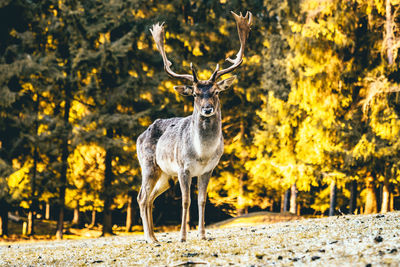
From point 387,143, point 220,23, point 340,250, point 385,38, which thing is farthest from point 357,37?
point 340,250

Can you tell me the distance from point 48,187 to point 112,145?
3.13 meters

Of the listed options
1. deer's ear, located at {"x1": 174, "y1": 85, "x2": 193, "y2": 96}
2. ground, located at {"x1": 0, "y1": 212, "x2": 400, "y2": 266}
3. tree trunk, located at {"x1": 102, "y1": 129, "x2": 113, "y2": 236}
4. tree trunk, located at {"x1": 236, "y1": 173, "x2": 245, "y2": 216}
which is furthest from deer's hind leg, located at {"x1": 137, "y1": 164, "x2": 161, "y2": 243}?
tree trunk, located at {"x1": 236, "y1": 173, "x2": 245, "y2": 216}

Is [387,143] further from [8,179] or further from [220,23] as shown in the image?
[8,179]

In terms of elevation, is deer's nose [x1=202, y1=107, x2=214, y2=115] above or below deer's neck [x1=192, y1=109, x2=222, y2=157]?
above

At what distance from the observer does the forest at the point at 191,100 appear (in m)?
14.7

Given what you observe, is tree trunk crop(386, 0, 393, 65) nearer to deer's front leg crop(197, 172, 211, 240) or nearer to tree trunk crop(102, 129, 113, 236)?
deer's front leg crop(197, 172, 211, 240)

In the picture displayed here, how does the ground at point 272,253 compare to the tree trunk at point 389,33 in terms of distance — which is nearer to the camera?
the ground at point 272,253

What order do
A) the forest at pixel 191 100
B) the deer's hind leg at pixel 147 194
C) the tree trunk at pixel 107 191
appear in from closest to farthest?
the deer's hind leg at pixel 147 194 → the forest at pixel 191 100 → the tree trunk at pixel 107 191

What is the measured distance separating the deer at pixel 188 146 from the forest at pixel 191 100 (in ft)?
26.1

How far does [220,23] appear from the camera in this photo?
20.0m

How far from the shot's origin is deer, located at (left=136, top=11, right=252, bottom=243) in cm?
646

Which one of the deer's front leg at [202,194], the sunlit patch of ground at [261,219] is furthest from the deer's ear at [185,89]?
the sunlit patch of ground at [261,219]

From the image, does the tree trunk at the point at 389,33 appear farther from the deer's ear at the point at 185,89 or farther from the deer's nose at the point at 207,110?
the deer's nose at the point at 207,110

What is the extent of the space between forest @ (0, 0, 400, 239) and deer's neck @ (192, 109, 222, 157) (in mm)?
8308
